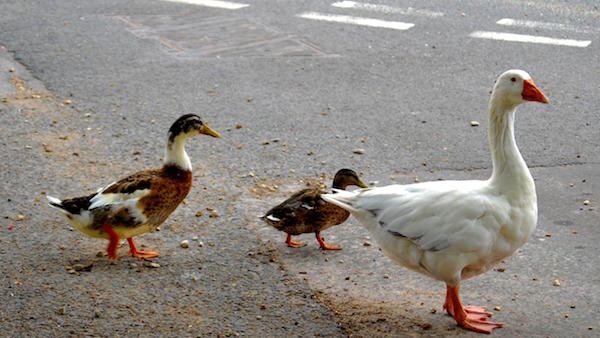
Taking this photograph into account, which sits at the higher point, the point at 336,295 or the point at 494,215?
the point at 494,215

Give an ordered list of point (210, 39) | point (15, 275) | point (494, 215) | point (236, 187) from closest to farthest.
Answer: point (494, 215), point (15, 275), point (236, 187), point (210, 39)

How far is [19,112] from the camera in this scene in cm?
882

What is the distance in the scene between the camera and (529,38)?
1075cm

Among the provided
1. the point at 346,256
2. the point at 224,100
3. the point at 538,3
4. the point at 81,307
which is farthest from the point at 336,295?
the point at 538,3

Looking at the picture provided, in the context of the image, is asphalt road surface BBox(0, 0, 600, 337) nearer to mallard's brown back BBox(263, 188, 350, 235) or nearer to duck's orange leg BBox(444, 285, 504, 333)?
duck's orange leg BBox(444, 285, 504, 333)

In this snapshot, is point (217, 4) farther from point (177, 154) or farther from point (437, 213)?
point (437, 213)

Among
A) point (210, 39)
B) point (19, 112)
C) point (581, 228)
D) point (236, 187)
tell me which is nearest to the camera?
point (581, 228)

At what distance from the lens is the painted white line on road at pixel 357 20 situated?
445 inches

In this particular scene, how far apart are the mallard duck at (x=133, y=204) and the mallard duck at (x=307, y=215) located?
25.8 inches

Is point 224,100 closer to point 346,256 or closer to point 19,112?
point 19,112

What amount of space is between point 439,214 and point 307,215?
126cm

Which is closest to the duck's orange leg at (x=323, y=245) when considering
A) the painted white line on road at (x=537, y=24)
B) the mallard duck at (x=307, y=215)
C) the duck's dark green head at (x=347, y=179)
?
the mallard duck at (x=307, y=215)

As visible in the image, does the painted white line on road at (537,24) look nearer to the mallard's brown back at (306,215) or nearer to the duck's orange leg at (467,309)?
the mallard's brown back at (306,215)

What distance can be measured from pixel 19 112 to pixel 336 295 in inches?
172
